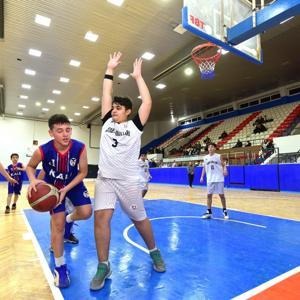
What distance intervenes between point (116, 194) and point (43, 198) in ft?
2.30

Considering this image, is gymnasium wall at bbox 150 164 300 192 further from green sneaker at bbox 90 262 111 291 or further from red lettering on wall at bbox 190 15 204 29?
green sneaker at bbox 90 262 111 291

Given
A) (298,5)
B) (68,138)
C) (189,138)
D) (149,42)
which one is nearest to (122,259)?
(68,138)

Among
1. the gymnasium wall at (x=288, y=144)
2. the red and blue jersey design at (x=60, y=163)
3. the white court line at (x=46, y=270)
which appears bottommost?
the white court line at (x=46, y=270)

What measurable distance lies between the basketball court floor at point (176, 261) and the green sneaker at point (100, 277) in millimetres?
63

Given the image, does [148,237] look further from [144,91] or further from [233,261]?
[144,91]

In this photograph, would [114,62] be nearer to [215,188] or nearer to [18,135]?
[215,188]

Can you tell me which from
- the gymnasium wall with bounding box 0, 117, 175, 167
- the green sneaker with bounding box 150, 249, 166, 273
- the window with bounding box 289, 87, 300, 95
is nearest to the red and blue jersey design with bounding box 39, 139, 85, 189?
the green sneaker with bounding box 150, 249, 166, 273

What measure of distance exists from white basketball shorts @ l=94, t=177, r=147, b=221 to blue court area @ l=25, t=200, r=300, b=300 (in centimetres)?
76

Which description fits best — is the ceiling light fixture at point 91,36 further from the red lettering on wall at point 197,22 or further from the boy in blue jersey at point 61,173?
the boy in blue jersey at point 61,173

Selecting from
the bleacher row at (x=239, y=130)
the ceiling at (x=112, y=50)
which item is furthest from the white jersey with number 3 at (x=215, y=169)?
the bleacher row at (x=239, y=130)

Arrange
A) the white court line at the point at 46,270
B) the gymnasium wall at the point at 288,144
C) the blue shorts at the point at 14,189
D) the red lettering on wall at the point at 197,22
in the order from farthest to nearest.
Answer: the gymnasium wall at the point at 288,144
the blue shorts at the point at 14,189
the red lettering on wall at the point at 197,22
the white court line at the point at 46,270

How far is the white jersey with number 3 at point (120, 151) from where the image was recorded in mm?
2736

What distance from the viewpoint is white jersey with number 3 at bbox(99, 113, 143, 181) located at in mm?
2736

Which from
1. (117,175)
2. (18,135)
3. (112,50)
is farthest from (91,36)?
(18,135)
